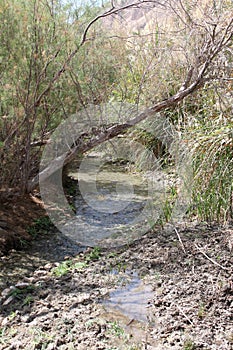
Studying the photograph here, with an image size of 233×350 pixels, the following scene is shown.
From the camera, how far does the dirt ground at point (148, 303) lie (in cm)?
226

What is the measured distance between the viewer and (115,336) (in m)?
2.30

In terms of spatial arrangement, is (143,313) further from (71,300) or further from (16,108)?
(16,108)

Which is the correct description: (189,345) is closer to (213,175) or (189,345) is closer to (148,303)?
(148,303)

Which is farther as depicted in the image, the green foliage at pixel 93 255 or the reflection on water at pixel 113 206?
the reflection on water at pixel 113 206

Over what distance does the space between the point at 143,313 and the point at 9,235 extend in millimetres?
1688

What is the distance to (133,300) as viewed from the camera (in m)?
2.75

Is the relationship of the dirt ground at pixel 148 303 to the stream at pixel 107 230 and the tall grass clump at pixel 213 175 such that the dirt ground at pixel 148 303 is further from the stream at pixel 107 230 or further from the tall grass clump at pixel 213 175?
the tall grass clump at pixel 213 175

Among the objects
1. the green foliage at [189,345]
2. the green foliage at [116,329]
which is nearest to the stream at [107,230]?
the green foliage at [116,329]

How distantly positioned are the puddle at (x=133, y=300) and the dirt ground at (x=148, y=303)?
0.03 m

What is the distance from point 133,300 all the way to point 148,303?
0.13 meters

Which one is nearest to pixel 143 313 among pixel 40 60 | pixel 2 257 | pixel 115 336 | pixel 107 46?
pixel 115 336

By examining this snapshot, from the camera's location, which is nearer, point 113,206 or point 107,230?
point 107,230

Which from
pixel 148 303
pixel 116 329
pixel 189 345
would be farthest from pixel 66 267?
pixel 189 345

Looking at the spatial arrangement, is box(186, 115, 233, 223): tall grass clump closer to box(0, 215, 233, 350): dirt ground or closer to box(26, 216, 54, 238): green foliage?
box(0, 215, 233, 350): dirt ground
